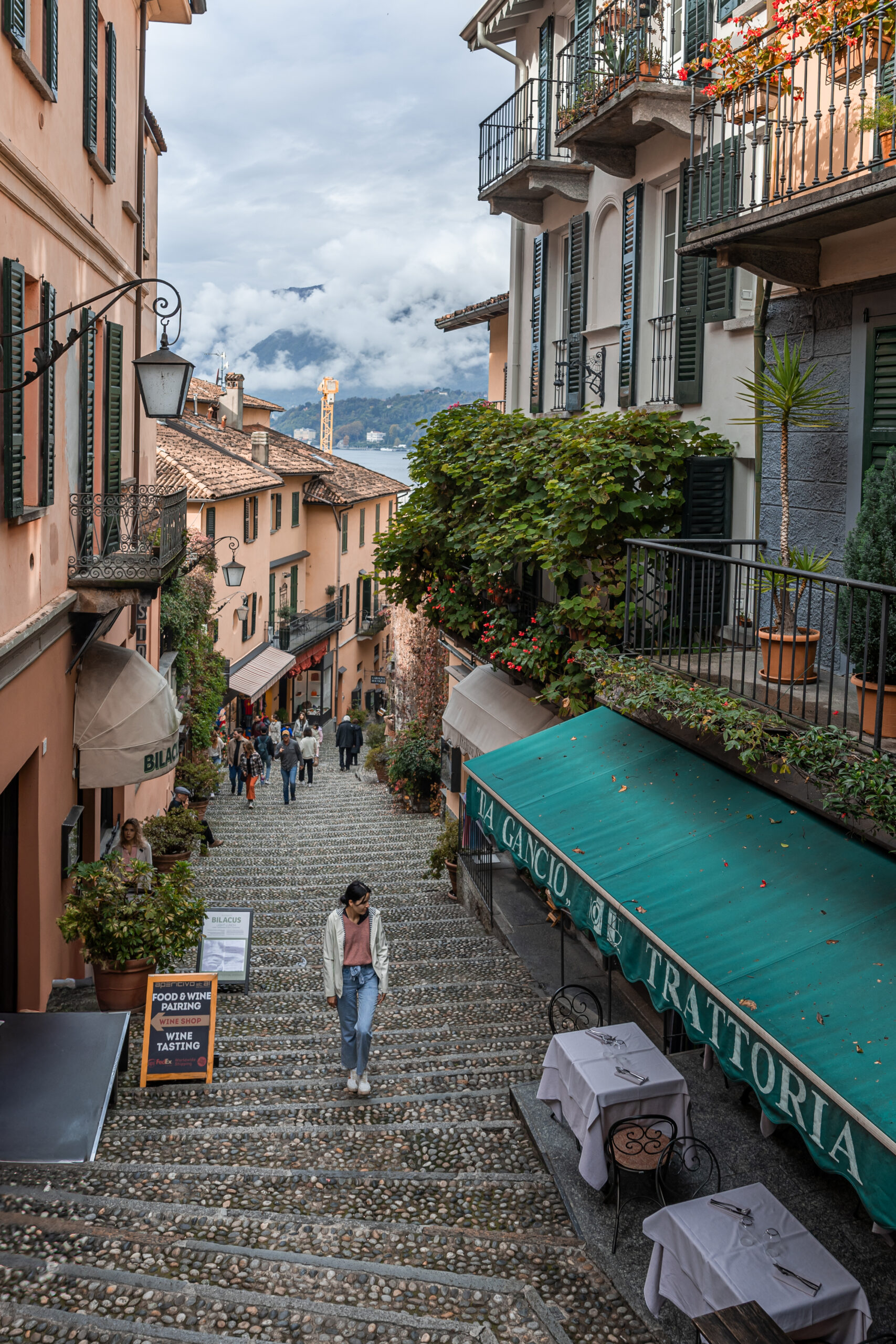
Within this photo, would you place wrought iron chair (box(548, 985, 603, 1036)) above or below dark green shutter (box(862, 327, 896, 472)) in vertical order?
below

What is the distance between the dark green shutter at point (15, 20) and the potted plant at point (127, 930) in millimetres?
6422

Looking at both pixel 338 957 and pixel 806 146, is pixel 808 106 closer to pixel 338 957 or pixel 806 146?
pixel 806 146

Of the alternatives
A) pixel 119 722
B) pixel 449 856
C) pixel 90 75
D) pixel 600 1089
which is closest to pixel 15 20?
pixel 90 75

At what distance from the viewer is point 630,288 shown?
12641 millimetres

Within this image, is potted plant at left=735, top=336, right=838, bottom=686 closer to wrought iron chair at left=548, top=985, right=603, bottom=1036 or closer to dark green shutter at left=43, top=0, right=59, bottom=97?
wrought iron chair at left=548, top=985, right=603, bottom=1036

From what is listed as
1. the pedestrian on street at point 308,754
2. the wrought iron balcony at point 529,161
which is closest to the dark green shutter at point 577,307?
the wrought iron balcony at point 529,161

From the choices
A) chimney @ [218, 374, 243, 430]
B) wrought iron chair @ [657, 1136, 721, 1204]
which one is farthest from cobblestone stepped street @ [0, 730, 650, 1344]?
chimney @ [218, 374, 243, 430]

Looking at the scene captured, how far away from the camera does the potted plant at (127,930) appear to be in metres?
9.44

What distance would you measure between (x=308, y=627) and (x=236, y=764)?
20.5 m

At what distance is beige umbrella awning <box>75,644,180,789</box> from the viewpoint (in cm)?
1162

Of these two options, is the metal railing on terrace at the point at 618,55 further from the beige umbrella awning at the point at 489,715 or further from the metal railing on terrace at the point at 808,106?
the beige umbrella awning at the point at 489,715

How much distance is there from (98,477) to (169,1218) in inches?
356

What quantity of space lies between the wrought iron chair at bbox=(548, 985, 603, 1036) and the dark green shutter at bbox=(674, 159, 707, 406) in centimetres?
589

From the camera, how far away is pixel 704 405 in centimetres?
1116
